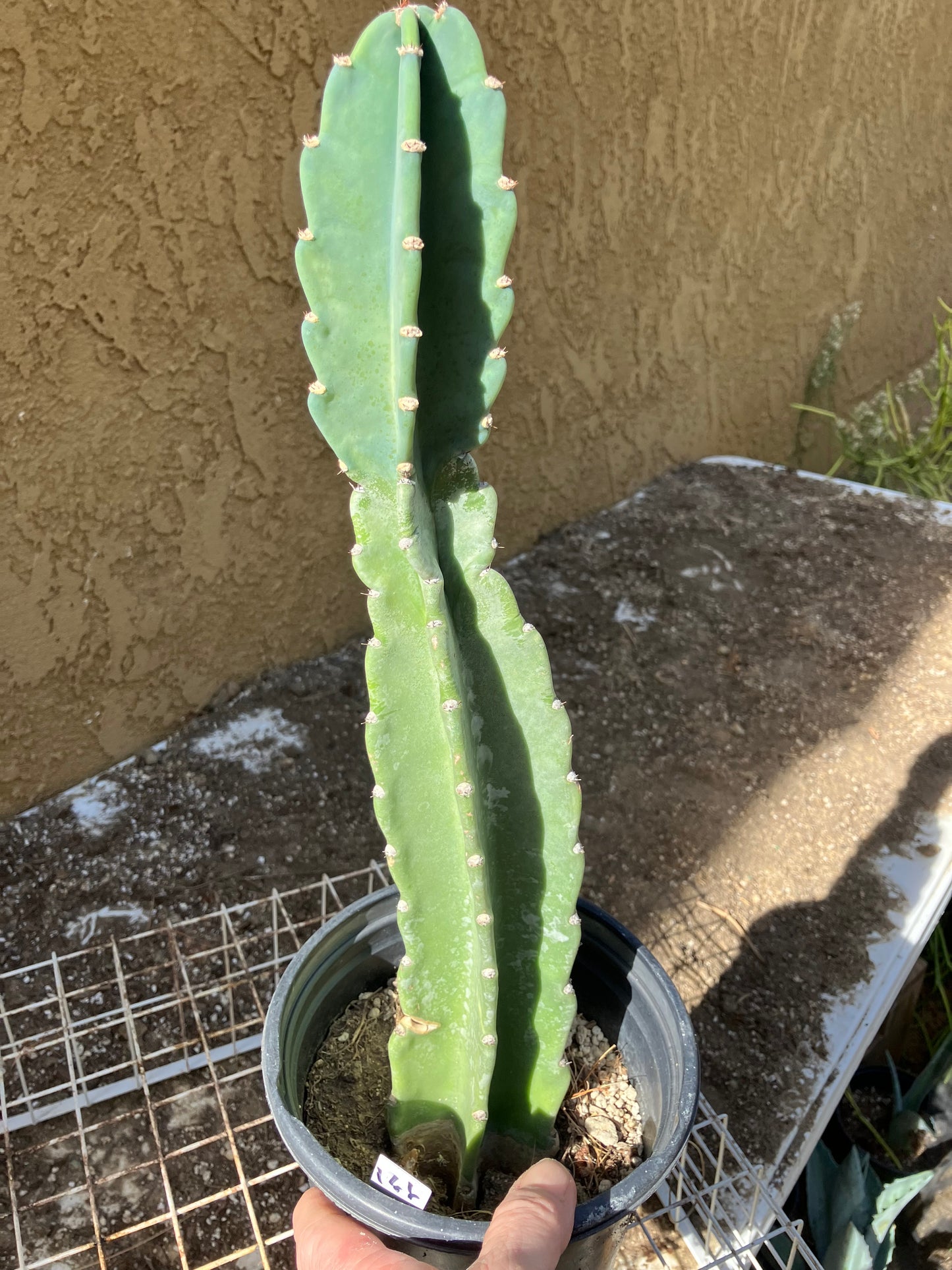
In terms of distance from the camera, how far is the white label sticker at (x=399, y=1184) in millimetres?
787

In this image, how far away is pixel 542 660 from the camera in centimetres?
78

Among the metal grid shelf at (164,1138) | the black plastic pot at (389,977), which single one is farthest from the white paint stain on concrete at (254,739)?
the black plastic pot at (389,977)

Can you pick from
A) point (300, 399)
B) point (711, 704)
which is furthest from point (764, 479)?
point (300, 399)

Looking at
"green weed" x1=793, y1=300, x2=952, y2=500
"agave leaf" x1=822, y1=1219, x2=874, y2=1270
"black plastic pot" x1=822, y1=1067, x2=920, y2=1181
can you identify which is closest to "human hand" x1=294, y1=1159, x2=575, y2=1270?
"agave leaf" x1=822, y1=1219, x2=874, y2=1270

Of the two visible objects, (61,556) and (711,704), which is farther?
(711,704)

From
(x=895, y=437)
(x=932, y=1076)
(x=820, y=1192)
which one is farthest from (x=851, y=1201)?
(x=895, y=437)

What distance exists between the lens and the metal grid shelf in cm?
108

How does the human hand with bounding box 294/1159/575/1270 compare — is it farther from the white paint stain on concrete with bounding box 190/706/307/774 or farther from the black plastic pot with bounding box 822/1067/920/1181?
the white paint stain on concrete with bounding box 190/706/307/774

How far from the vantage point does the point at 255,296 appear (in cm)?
181

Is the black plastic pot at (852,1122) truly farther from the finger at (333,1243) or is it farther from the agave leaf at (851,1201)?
the finger at (333,1243)

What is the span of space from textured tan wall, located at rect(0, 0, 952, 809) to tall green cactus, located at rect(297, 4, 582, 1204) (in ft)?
3.41

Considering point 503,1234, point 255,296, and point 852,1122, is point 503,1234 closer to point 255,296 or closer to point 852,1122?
point 852,1122

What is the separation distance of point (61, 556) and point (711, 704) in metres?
1.43

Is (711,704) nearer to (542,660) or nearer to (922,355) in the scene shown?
(542,660)
